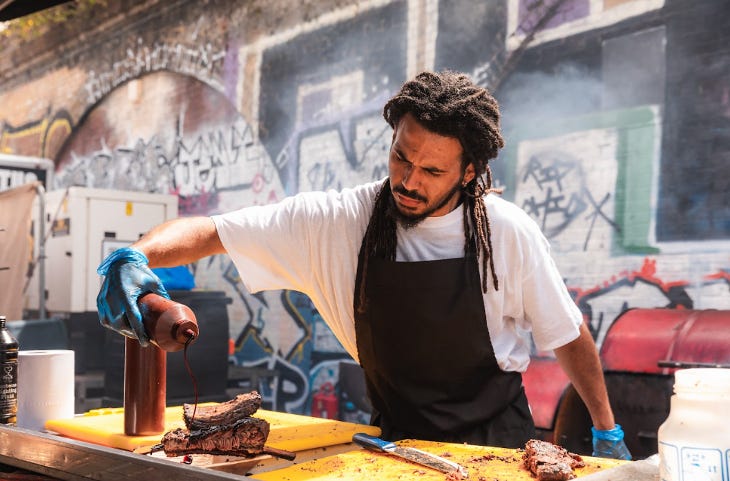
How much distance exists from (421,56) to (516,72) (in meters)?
0.93

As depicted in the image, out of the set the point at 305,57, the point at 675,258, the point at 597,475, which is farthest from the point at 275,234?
the point at 305,57

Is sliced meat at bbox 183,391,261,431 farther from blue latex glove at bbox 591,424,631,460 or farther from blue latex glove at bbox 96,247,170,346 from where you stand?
blue latex glove at bbox 591,424,631,460

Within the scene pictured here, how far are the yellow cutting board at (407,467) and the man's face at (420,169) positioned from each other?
0.80m

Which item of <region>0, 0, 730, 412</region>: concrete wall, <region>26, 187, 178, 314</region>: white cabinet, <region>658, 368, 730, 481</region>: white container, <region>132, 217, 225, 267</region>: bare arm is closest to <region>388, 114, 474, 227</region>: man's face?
<region>132, 217, 225, 267</region>: bare arm

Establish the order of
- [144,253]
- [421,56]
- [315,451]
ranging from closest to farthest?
[315,451], [144,253], [421,56]

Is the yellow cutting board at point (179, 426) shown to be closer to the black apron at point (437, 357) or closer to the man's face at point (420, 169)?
the black apron at point (437, 357)

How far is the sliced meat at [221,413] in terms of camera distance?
5.91ft

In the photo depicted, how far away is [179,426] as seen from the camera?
6.84 ft

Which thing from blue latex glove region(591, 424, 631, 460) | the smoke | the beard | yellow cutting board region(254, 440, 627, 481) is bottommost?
blue latex glove region(591, 424, 631, 460)

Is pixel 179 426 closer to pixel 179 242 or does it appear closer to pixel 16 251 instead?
pixel 179 242

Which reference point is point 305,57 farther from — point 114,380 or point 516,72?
point 114,380

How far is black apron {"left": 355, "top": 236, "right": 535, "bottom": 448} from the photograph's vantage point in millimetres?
2217

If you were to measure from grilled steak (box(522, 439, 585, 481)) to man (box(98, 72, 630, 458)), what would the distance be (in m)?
0.55

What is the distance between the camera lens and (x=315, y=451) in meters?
1.90
